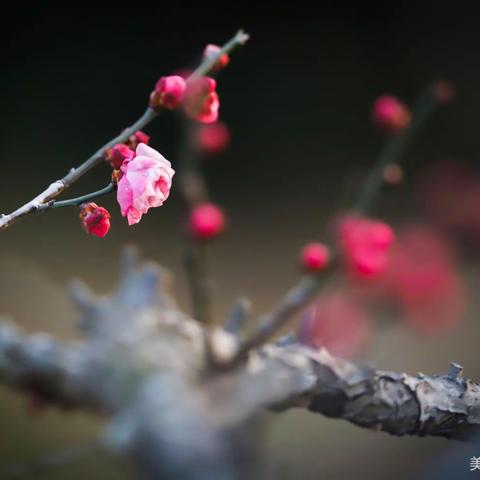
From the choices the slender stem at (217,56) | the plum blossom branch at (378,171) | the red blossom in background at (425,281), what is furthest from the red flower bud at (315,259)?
the slender stem at (217,56)

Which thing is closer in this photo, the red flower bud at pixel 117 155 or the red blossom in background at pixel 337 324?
the red flower bud at pixel 117 155

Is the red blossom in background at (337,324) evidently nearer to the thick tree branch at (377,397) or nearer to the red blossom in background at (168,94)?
the thick tree branch at (377,397)

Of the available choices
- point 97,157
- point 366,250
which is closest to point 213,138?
point 366,250

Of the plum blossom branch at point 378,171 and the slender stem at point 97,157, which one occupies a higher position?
the plum blossom branch at point 378,171

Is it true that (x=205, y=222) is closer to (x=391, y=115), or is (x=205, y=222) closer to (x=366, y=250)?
(x=366, y=250)

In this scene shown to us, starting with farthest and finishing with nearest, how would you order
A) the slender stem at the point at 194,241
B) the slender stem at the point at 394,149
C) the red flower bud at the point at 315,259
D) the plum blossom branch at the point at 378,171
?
the slender stem at the point at 394,149 → the red flower bud at the point at 315,259 → the plum blossom branch at the point at 378,171 → the slender stem at the point at 194,241

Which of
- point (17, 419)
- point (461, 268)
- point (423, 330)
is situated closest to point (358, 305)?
point (423, 330)

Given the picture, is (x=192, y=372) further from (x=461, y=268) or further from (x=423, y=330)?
(x=461, y=268)
